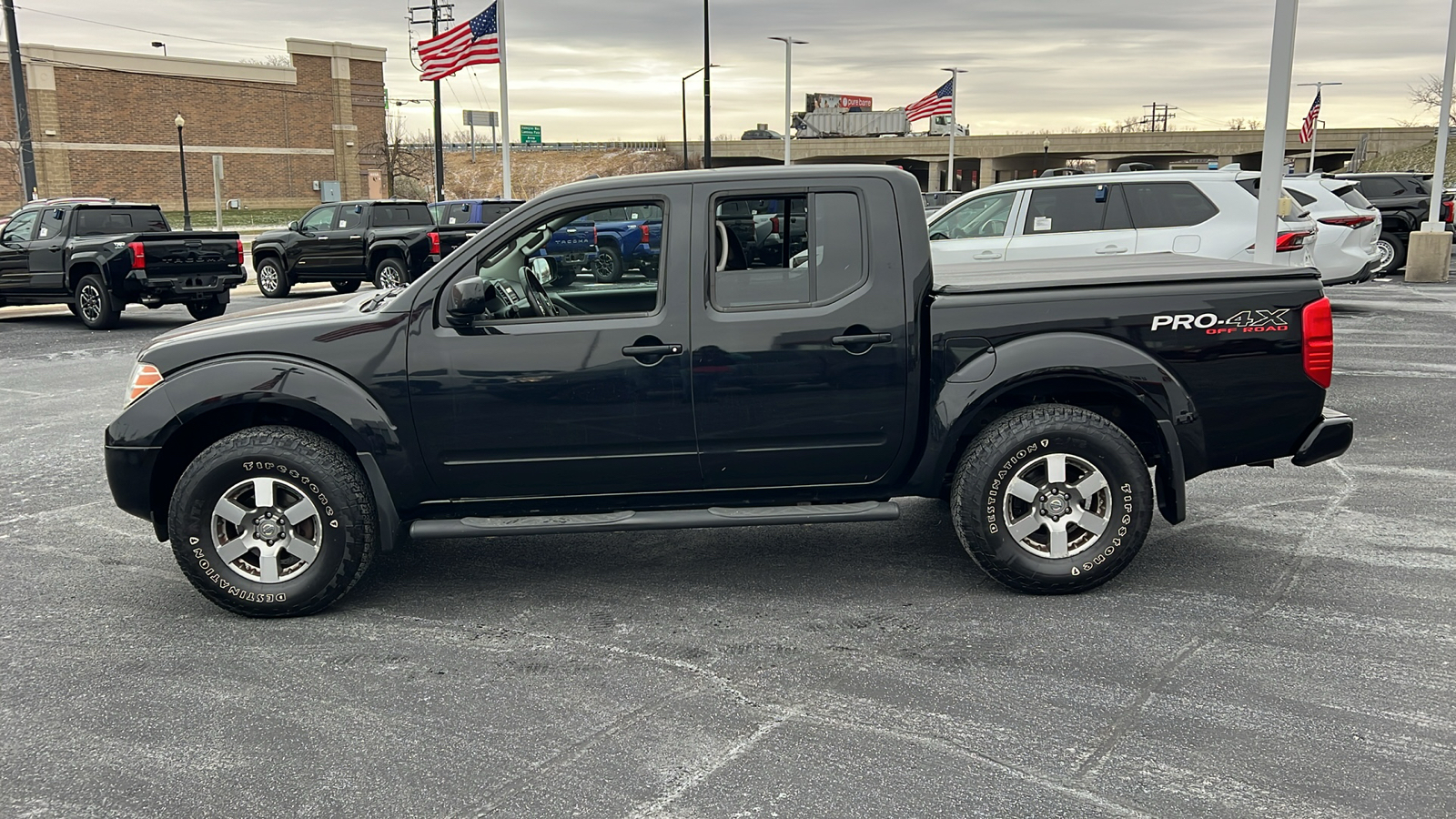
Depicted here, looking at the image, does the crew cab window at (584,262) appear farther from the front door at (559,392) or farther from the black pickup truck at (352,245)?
the black pickup truck at (352,245)

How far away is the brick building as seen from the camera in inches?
2255

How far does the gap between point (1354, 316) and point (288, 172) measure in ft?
211

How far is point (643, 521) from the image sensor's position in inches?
189

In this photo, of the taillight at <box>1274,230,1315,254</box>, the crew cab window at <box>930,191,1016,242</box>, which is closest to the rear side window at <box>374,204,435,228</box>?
the crew cab window at <box>930,191,1016,242</box>

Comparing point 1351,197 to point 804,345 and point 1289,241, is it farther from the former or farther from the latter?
point 804,345

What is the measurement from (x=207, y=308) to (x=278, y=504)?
13.3 meters

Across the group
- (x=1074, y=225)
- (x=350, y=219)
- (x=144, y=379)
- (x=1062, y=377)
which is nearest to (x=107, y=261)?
(x=350, y=219)

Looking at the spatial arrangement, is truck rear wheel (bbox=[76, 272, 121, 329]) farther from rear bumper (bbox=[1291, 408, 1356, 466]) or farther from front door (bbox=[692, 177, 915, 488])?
rear bumper (bbox=[1291, 408, 1356, 466])

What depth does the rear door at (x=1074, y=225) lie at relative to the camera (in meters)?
11.3

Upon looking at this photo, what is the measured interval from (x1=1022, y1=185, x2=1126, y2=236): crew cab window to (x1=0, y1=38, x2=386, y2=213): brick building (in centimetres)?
5611

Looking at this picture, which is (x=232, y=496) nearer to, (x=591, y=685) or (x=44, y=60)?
(x=591, y=685)

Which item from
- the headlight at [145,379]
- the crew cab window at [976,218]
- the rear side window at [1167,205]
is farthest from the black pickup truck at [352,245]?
the headlight at [145,379]

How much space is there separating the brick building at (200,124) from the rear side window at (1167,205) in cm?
5689

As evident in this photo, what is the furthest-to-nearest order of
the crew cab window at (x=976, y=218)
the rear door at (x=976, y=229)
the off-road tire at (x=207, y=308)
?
the off-road tire at (x=207, y=308), the crew cab window at (x=976, y=218), the rear door at (x=976, y=229)
